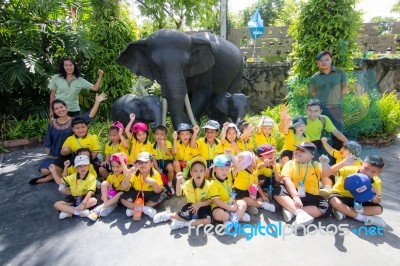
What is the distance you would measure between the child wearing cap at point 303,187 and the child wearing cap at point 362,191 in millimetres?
131

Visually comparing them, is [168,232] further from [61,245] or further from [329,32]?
[329,32]

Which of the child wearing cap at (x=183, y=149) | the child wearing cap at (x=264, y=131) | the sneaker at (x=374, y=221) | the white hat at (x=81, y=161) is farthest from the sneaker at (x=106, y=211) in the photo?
the sneaker at (x=374, y=221)

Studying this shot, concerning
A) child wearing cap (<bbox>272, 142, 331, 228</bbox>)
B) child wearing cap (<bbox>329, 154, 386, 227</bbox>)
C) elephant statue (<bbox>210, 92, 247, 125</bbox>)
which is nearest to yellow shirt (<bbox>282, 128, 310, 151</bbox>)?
child wearing cap (<bbox>272, 142, 331, 228</bbox>)

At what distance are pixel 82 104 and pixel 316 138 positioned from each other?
5.51m

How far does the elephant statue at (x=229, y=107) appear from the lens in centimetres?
513

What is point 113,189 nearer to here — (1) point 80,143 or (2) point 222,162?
(1) point 80,143

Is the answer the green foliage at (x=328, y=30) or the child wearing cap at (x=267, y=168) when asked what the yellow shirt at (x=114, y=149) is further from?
the green foliage at (x=328, y=30)

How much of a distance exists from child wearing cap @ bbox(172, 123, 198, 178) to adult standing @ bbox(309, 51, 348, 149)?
213 cm

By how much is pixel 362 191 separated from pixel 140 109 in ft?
10.6

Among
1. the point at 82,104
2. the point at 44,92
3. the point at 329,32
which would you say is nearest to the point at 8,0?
the point at 44,92

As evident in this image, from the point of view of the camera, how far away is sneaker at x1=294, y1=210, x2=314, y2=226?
2967mm

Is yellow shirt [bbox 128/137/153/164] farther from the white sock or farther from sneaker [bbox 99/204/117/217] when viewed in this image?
the white sock

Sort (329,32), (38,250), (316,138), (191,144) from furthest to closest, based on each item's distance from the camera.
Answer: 1. (329,32)
2. (316,138)
3. (191,144)
4. (38,250)

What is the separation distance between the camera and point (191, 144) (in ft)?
13.0
